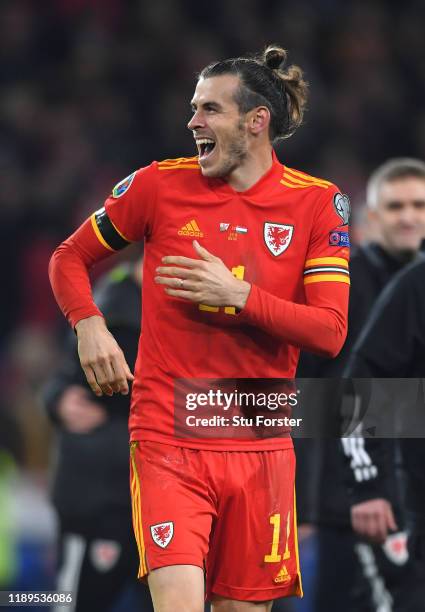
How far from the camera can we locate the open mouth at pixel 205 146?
12.6 ft

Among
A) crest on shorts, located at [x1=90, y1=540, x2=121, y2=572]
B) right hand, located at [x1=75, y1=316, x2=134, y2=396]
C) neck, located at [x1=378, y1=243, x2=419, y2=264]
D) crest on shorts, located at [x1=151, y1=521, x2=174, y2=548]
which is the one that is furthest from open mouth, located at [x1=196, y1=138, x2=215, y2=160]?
crest on shorts, located at [x1=90, y1=540, x2=121, y2=572]

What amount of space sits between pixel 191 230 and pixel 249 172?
29cm

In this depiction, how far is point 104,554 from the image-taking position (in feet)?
19.1

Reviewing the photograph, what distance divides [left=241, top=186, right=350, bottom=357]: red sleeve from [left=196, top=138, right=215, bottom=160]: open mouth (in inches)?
15.4

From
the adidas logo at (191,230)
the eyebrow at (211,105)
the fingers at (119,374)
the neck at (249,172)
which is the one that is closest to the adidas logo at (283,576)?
the fingers at (119,374)

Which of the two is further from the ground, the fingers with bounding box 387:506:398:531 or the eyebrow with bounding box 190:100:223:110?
the eyebrow with bounding box 190:100:223:110

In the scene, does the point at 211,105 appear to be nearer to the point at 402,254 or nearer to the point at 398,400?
the point at 398,400

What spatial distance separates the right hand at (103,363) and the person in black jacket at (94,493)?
2003mm

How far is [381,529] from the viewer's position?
4434 mm

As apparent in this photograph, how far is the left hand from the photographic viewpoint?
351 centimetres

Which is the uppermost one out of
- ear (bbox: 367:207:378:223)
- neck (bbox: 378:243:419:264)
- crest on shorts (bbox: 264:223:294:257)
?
ear (bbox: 367:207:378:223)

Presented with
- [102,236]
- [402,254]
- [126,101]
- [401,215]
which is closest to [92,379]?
[102,236]

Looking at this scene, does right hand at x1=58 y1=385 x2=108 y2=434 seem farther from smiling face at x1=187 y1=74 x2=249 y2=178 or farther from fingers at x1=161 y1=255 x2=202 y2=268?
fingers at x1=161 y1=255 x2=202 y2=268

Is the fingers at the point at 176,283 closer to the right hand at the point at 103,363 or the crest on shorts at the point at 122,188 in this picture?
the right hand at the point at 103,363
